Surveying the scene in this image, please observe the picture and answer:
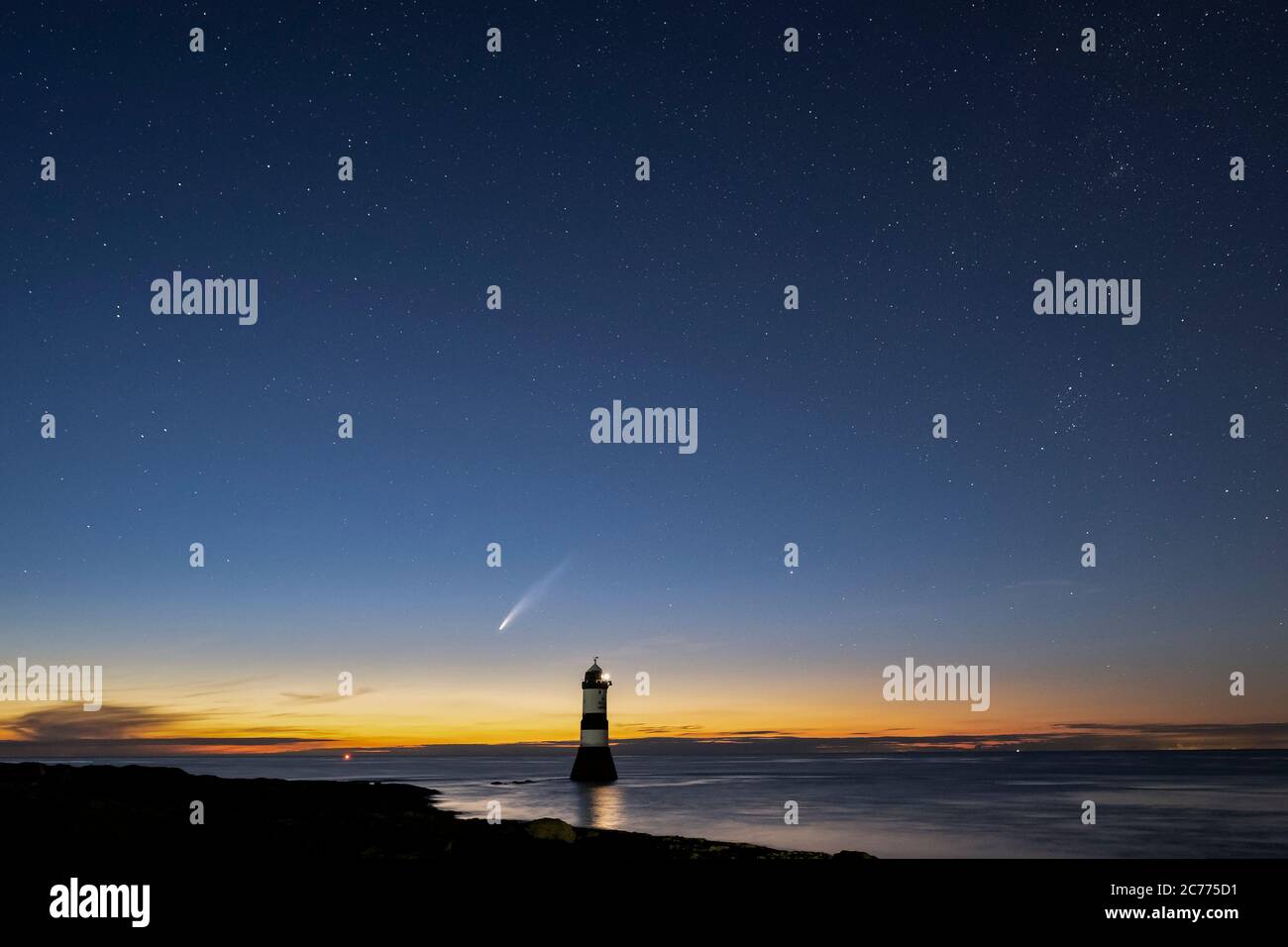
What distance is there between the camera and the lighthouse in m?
72.7

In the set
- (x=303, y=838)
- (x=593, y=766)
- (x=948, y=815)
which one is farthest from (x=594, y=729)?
(x=303, y=838)

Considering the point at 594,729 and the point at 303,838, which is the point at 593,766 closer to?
the point at 594,729

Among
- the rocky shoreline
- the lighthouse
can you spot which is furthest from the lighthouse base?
the rocky shoreline

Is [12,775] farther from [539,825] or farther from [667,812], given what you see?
[667,812]

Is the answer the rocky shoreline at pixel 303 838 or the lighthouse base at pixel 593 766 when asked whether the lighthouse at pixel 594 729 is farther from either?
the rocky shoreline at pixel 303 838

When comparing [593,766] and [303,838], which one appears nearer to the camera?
[303,838]

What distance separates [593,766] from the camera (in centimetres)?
7538

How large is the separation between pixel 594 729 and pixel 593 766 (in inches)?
112

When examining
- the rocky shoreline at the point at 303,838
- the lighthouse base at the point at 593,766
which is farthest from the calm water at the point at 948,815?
the rocky shoreline at the point at 303,838
